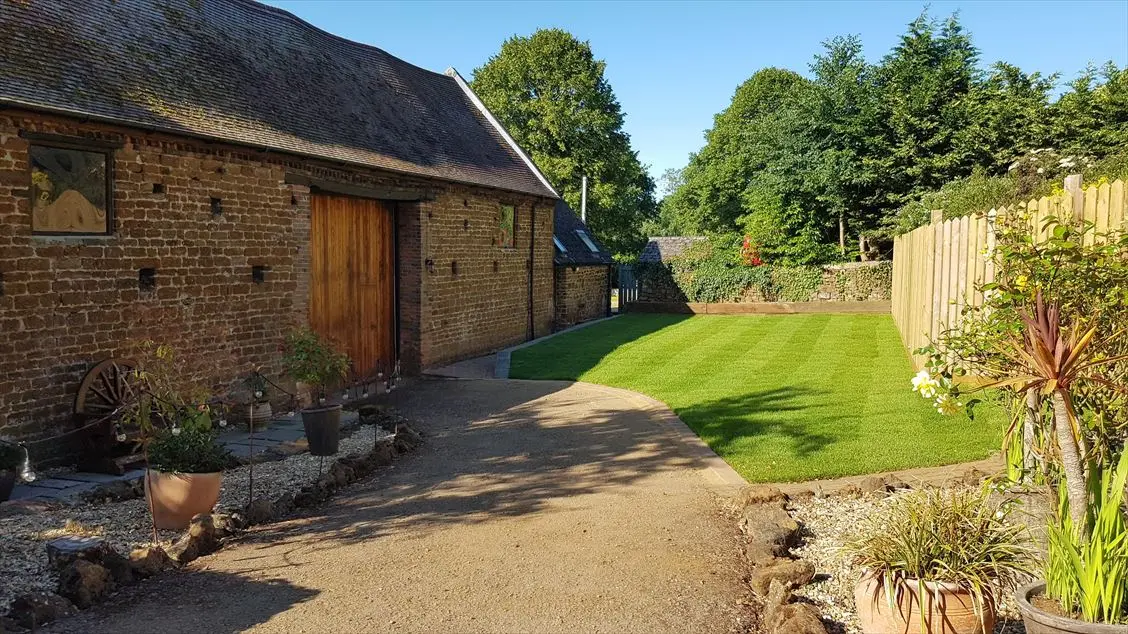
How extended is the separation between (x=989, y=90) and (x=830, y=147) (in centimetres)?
579

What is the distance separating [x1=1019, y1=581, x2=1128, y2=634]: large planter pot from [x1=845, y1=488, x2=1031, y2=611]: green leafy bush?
0.18 metres

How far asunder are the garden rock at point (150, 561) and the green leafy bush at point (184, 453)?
930 mm

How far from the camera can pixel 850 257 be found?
3225 cm

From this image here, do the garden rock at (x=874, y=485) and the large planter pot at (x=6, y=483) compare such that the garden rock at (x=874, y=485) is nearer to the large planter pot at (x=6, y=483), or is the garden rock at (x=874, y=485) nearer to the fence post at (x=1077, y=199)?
the fence post at (x=1077, y=199)

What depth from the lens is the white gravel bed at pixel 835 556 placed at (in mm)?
4746

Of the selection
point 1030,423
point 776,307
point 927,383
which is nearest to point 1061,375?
point 927,383

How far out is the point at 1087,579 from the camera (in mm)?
3656

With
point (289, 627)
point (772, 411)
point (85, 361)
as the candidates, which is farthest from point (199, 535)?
point (772, 411)

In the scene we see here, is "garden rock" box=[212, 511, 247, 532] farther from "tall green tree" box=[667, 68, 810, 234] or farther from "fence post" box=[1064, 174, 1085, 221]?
"tall green tree" box=[667, 68, 810, 234]

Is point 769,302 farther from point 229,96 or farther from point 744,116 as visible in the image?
point 744,116

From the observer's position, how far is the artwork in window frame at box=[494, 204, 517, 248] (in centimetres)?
1936

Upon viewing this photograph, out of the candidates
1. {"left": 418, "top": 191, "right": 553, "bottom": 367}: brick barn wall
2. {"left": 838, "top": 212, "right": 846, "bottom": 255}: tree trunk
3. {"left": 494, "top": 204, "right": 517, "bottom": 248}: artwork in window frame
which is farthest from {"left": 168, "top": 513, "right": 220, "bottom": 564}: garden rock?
{"left": 838, "top": 212, "right": 846, "bottom": 255}: tree trunk

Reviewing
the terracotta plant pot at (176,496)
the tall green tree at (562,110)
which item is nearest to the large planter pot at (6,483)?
the terracotta plant pot at (176,496)

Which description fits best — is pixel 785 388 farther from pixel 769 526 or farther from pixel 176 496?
pixel 176 496
